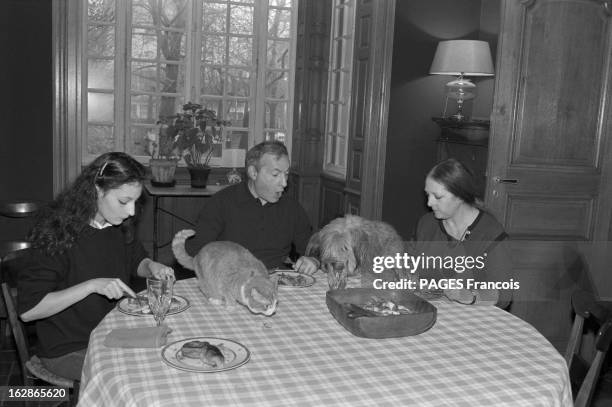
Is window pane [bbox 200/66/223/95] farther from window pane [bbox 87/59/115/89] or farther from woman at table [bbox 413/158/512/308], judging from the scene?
woman at table [bbox 413/158/512/308]

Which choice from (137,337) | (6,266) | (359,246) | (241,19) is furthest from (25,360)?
(241,19)

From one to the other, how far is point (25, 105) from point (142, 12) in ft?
4.24

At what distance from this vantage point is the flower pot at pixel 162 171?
487cm

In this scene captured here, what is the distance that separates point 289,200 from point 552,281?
184 cm

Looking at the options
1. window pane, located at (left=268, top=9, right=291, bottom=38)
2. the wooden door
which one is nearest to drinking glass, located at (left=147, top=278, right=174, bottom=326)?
the wooden door

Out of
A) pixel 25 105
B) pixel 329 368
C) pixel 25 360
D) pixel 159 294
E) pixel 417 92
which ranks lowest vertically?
pixel 25 360

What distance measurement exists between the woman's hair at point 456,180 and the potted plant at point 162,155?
2865mm

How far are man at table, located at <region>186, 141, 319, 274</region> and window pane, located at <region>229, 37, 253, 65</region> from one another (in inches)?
124

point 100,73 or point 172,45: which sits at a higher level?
point 172,45

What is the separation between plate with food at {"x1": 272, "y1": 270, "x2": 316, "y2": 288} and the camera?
2250mm

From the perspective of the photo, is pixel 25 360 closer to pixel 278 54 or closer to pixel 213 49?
pixel 213 49

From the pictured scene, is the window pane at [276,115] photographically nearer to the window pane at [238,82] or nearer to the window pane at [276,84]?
the window pane at [276,84]

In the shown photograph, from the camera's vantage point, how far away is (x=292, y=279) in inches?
90.7

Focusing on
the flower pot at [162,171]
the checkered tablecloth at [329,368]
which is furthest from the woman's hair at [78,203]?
the flower pot at [162,171]
